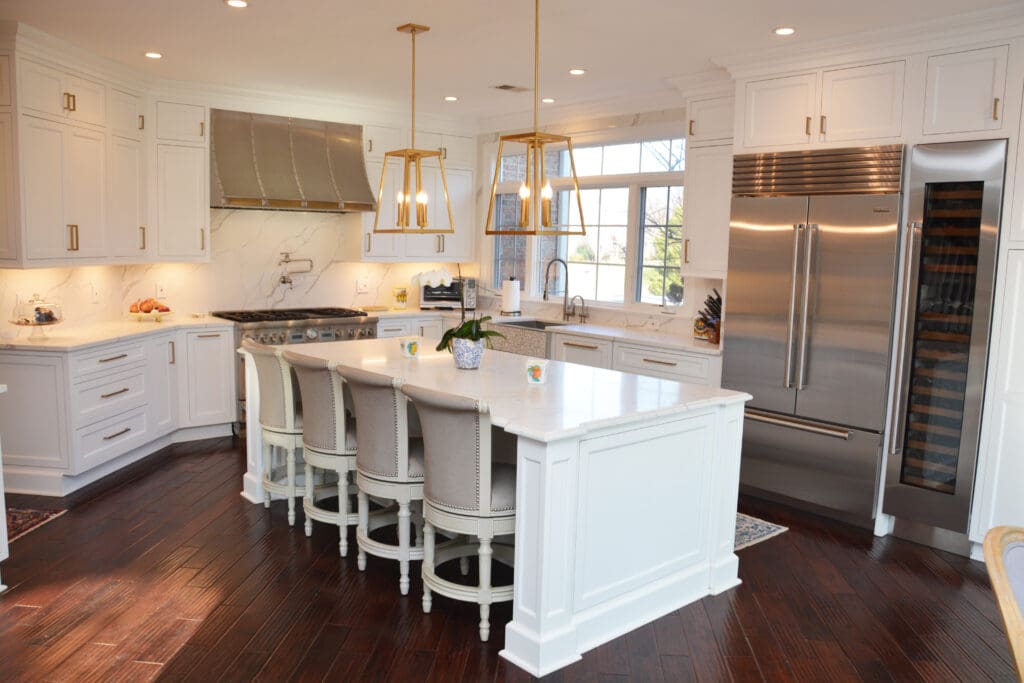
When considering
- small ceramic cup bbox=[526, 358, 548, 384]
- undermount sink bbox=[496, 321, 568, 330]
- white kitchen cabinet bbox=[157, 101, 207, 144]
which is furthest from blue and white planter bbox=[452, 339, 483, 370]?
white kitchen cabinet bbox=[157, 101, 207, 144]

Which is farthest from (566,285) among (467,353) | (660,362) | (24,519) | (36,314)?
(24,519)

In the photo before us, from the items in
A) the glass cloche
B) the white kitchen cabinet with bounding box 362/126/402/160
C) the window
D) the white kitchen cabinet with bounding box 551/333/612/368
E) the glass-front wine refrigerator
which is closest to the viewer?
the glass-front wine refrigerator

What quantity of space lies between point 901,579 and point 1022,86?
7.82 ft

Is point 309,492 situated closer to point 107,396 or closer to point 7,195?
point 107,396

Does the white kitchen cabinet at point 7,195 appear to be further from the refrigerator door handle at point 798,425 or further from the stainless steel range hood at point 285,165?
the refrigerator door handle at point 798,425

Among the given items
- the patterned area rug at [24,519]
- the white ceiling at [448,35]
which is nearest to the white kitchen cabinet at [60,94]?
the white ceiling at [448,35]

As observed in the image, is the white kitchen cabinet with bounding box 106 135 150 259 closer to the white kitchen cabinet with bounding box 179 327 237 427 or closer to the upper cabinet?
the white kitchen cabinet with bounding box 179 327 237 427

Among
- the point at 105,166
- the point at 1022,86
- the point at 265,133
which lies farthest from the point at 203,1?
the point at 1022,86

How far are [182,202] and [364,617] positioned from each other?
397cm

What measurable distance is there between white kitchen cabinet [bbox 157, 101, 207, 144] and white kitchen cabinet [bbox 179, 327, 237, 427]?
144cm

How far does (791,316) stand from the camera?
466 centimetres

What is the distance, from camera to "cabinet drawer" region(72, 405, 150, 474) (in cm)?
484

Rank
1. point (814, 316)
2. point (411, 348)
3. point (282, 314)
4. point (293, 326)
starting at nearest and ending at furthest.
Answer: point (411, 348) < point (814, 316) < point (293, 326) < point (282, 314)

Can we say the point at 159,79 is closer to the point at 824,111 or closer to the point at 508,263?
the point at 508,263
